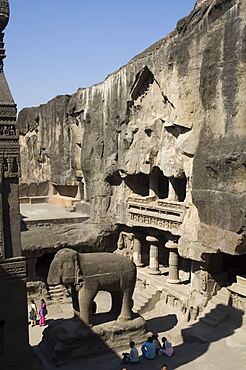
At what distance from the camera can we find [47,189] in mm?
29078

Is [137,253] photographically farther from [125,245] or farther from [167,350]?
[167,350]

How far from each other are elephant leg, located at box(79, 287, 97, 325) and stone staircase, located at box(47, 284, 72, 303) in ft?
20.6

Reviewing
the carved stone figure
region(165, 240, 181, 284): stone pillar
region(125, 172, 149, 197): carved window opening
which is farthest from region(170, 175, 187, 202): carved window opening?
the carved stone figure

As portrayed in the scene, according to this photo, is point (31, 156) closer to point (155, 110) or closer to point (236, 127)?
point (155, 110)

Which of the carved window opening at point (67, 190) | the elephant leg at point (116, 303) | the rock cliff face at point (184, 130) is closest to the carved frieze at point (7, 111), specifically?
the elephant leg at point (116, 303)

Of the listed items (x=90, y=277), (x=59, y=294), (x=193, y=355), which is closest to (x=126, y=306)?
(x=90, y=277)

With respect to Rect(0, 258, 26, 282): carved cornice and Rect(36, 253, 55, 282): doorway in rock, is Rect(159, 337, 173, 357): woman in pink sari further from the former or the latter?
Rect(36, 253, 55, 282): doorway in rock

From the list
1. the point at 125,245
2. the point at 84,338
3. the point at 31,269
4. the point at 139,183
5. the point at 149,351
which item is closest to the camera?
the point at 149,351

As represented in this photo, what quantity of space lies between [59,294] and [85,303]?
22.6 feet

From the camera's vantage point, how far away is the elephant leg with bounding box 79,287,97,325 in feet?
36.2

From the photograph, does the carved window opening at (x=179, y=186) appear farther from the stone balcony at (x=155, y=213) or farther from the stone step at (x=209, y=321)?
the stone step at (x=209, y=321)

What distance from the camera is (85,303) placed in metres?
11.0

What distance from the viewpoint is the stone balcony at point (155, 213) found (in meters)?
15.5

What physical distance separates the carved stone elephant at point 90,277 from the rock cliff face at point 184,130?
3.50 metres
